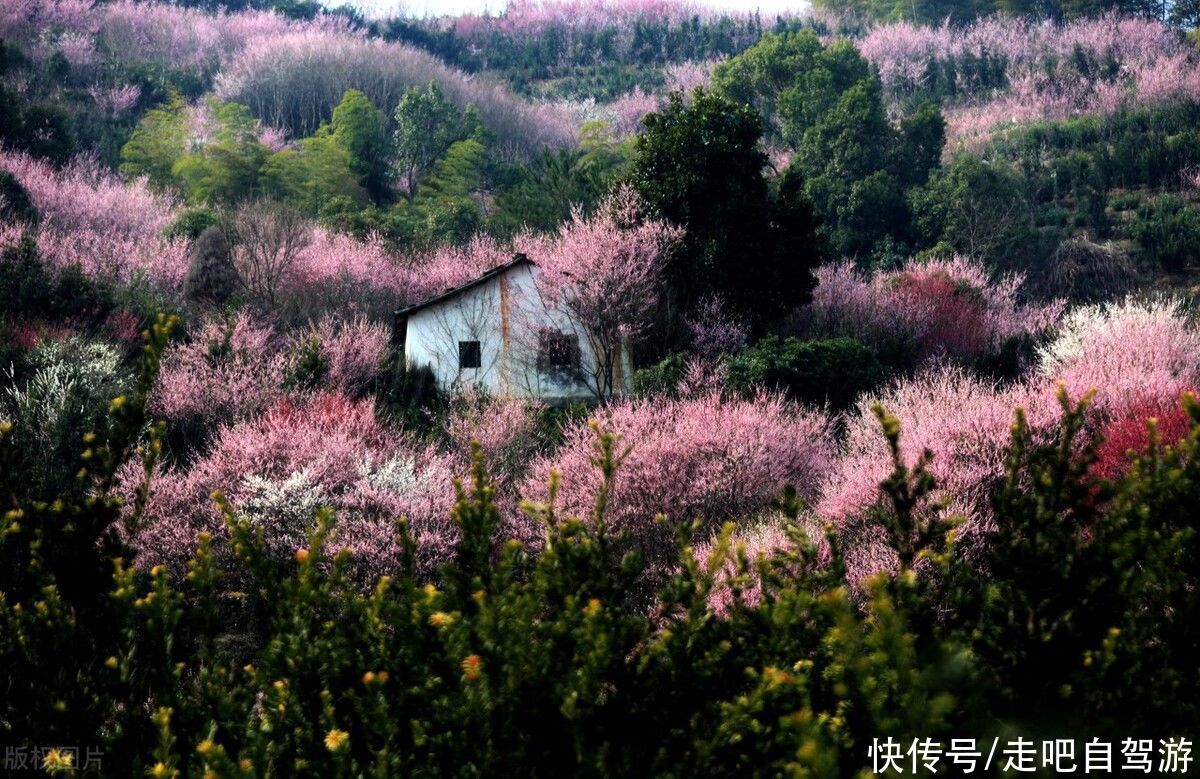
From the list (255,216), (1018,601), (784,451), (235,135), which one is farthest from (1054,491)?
(235,135)

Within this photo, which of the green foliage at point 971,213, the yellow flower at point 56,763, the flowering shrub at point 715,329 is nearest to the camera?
the yellow flower at point 56,763

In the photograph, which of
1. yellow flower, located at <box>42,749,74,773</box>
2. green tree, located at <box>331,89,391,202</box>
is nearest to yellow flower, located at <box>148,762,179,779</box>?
yellow flower, located at <box>42,749,74,773</box>

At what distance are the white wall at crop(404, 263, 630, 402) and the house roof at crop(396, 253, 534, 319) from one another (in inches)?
4.8

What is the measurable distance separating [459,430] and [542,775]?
18.0 meters

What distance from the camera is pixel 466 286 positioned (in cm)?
2620

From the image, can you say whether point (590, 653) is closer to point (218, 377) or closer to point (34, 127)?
point (218, 377)

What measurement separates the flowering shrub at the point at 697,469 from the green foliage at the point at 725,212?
7906 mm

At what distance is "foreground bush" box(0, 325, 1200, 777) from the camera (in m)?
4.11

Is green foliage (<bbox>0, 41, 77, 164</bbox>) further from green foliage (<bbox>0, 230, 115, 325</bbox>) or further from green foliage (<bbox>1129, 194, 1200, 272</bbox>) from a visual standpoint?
green foliage (<bbox>1129, 194, 1200, 272</bbox>)

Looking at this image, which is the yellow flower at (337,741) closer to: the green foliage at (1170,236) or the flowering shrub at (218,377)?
the flowering shrub at (218,377)

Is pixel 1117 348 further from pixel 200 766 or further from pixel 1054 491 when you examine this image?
pixel 200 766

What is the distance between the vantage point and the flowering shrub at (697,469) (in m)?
16.9

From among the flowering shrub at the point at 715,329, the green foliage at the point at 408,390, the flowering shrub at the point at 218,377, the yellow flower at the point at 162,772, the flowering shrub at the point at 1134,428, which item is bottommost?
the green foliage at the point at 408,390

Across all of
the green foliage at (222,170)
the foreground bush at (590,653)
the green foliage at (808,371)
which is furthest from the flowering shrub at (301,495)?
the green foliage at (222,170)
